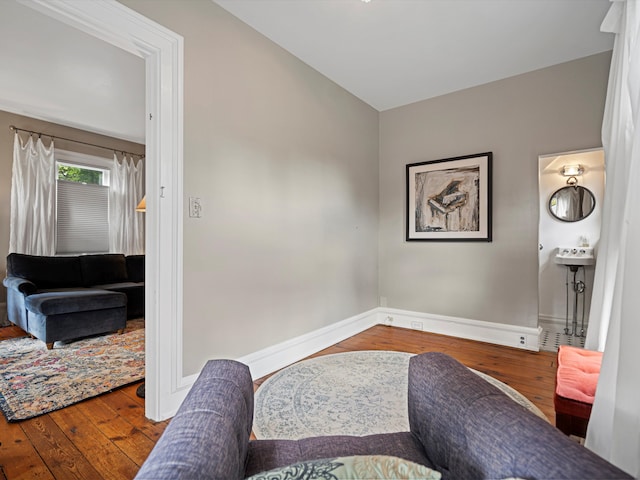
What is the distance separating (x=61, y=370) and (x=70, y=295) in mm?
960

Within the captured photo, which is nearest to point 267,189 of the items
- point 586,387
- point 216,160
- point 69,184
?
point 216,160

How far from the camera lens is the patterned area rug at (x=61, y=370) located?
214cm

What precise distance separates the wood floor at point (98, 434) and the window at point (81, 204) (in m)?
3.57

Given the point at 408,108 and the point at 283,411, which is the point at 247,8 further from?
the point at 283,411

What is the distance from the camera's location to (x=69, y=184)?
190 inches

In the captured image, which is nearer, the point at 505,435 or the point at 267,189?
the point at 505,435

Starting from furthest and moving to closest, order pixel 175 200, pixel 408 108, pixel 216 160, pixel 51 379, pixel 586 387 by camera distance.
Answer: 1. pixel 408 108
2. pixel 51 379
3. pixel 216 160
4. pixel 175 200
5. pixel 586 387

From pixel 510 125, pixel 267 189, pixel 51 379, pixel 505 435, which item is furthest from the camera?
pixel 510 125

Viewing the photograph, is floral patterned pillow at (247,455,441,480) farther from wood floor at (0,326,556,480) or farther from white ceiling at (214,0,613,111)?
white ceiling at (214,0,613,111)

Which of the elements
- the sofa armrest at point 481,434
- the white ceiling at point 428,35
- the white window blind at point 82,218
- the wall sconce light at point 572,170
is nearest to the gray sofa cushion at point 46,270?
the white window blind at point 82,218

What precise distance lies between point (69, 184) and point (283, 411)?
4.87 m

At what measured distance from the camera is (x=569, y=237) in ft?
13.8

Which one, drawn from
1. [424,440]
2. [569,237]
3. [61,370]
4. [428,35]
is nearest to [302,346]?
[61,370]

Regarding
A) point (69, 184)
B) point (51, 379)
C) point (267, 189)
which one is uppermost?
point (69, 184)
